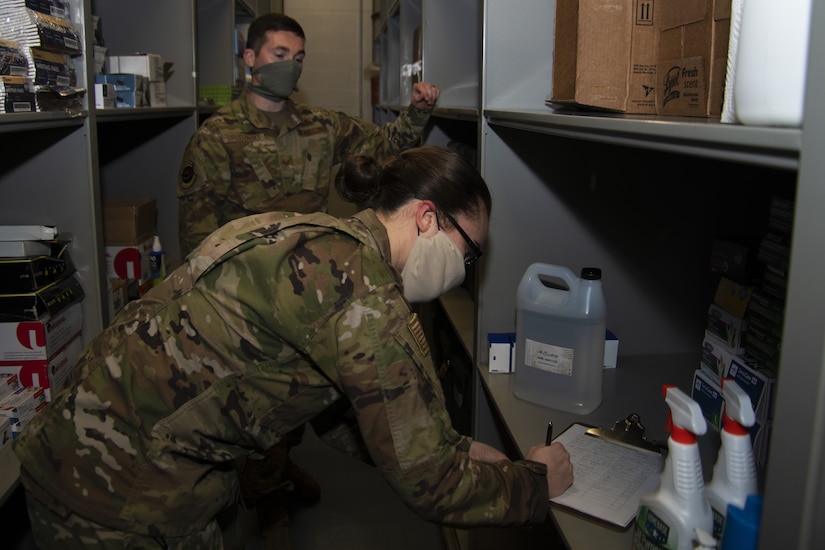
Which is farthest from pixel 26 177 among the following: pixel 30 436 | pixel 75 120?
pixel 30 436

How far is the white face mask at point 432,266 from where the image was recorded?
121cm

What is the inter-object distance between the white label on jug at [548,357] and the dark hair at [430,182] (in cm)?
37

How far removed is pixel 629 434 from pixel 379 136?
1.68 metres

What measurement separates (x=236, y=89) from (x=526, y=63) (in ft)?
8.31

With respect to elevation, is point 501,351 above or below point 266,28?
below

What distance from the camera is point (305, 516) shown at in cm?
242

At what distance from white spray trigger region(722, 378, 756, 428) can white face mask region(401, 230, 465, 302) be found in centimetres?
57

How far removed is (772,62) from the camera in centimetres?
57

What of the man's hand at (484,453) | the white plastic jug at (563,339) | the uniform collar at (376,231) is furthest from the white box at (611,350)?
the uniform collar at (376,231)

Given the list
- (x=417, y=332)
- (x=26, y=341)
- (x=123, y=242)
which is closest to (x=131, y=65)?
(x=123, y=242)

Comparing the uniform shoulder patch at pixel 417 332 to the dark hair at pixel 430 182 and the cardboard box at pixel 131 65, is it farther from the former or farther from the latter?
the cardboard box at pixel 131 65

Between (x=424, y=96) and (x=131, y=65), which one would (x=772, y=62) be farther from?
(x=131, y=65)

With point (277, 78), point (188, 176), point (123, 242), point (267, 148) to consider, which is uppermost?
point (277, 78)

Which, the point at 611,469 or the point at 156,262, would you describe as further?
the point at 156,262
